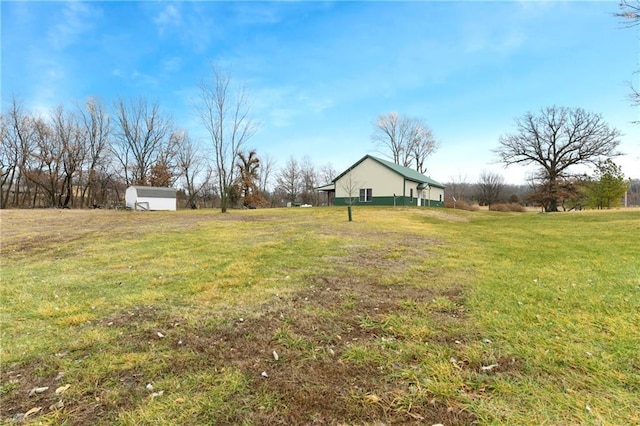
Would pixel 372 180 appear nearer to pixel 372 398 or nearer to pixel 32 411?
pixel 372 398

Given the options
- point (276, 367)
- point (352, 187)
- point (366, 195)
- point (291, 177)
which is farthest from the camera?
point (291, 177)

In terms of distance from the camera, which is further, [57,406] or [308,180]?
[308,180]

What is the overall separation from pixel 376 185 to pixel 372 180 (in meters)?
0.68

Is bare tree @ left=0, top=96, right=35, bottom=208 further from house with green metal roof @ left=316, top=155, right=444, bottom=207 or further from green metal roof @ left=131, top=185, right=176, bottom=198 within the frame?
house with green metal roof @ left=316, top=155, right=444, bottom=207

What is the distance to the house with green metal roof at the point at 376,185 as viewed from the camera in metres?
29.4

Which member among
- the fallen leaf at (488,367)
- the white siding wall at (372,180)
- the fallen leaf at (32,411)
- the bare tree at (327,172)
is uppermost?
the bare tree at (327,172)

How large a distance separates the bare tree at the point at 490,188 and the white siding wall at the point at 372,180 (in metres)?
36.1

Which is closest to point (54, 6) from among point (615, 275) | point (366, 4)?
point (366, 4)

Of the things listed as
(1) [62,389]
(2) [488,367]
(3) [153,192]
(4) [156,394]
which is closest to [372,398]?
(2) [488,367]

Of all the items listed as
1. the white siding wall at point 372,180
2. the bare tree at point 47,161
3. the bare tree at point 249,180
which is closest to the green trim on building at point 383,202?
the white siding wall at point 372,180

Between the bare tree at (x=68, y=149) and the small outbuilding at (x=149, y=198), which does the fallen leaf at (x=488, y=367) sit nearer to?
the small outbuilding at (x=149, y=198)

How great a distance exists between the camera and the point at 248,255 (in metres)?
6.88

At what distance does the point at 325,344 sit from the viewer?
2764 millimetres

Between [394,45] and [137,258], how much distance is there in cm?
1136
